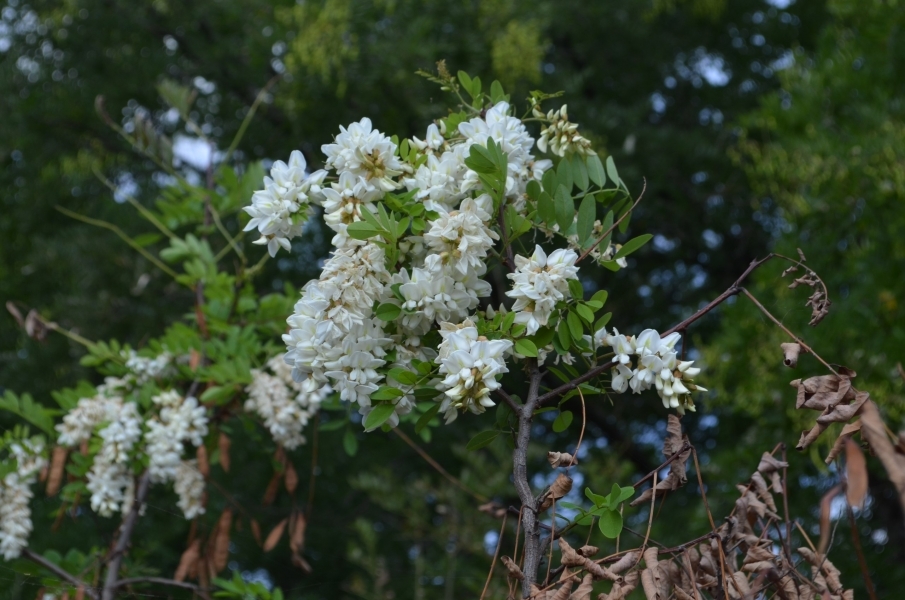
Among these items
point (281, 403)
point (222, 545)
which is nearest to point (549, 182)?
point (281, 403)

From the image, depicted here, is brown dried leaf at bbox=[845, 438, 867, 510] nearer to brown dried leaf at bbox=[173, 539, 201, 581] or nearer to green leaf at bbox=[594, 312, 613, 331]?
green leaf at bbox=[594, 312, 613, 331]

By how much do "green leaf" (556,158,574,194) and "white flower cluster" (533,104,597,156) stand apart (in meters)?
0.02

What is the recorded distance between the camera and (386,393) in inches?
35.3

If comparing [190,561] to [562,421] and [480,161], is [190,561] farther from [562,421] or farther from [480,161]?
[480,161]

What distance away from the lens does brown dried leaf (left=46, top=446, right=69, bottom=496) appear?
1639 mm

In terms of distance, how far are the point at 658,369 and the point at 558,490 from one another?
0.52 ft

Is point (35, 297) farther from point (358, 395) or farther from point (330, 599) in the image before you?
point (358, 395)

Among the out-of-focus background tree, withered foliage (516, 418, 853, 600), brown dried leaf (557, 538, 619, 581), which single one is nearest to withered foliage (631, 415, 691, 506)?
withered foliage (516, 418, 853, 600)

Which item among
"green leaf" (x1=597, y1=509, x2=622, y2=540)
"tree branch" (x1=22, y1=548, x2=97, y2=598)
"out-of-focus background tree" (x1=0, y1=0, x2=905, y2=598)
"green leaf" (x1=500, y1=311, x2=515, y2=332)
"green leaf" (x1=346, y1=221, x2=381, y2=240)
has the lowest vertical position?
"tree branch" (x1=22, y1=548, x2=97, y2=598)

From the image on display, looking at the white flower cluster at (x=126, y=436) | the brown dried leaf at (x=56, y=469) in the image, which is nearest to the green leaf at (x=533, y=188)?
the white flower cluster at (x=126, y=436)

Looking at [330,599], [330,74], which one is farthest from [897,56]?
[330,599]

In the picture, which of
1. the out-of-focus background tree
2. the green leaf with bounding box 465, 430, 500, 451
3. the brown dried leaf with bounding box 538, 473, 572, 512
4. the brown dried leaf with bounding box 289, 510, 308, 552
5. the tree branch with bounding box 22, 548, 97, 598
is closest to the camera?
the brown dried leaf with bounding box 538, 473, 572, 512

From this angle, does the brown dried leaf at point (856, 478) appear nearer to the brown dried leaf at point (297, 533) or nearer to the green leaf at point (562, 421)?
the green leaf at point (562, 421)

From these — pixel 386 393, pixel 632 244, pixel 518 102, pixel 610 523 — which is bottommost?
pixel 610 523
